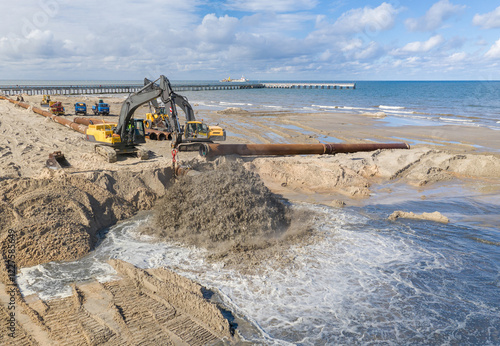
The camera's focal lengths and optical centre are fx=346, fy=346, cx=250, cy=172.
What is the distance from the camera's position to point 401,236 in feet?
35.3

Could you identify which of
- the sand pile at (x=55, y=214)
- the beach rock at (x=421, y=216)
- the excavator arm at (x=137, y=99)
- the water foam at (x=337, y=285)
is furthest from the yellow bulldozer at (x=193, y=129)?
the beach rock at (x=421, y=216)

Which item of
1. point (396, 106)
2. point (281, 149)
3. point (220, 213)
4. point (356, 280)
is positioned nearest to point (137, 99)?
point (281, 149)

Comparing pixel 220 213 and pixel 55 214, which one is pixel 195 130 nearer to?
pixel 220 213

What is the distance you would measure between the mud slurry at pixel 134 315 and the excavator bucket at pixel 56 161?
8.48 metres

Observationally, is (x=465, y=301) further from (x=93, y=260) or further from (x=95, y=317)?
(x=93, y=260)

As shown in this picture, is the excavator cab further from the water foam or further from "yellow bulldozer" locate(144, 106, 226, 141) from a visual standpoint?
the water foam

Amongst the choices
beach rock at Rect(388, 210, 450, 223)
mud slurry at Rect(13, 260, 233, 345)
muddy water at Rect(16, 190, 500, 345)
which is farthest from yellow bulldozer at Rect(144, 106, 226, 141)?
mud slurry at Rect(13, 260, 233, 345)

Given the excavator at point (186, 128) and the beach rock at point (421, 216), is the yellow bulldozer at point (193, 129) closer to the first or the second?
the excavator at point (186, 128)

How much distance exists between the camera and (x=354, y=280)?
8258 millimetres

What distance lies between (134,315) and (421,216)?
10.0 metres

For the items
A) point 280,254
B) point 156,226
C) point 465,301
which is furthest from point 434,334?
point 156,226

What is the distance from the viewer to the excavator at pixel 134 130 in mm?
17234

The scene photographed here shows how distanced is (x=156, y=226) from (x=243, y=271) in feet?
12.3

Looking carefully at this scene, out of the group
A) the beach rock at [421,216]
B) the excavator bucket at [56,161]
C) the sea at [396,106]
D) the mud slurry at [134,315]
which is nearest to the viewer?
the mud slurry at [134,315]
